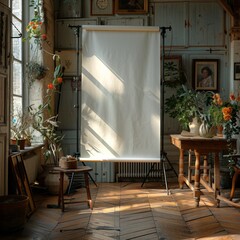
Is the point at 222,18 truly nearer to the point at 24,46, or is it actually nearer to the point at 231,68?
the point at 231,68

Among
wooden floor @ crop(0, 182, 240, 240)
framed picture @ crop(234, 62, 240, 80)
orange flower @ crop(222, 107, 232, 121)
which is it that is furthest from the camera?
framed picture @ crop(234, 62, 240, 80)

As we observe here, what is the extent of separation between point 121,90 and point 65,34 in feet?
5.93

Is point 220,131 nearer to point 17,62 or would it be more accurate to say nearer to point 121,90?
point 121,90

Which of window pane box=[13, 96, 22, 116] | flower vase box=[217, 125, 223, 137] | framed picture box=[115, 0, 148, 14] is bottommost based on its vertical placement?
flower vase box=[217, 125, 223, 137]

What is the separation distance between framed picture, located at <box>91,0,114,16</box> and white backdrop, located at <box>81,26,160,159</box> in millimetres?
1293

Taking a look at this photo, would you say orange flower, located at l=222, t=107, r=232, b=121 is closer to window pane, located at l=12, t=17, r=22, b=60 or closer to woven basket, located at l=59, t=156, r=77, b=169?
woven basket, located at l=59, t=156, r=77, b=169

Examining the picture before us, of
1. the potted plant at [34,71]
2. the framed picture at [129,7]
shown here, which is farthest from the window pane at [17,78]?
the framed picture at [129,7]

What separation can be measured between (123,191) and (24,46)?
249 centimetres

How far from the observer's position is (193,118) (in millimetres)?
4934

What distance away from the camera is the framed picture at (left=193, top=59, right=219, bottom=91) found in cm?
636

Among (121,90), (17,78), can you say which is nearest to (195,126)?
(121,90)

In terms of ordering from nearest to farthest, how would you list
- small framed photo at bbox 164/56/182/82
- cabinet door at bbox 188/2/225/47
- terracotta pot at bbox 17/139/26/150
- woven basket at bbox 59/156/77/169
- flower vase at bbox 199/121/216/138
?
Answer: 1. woven basket at bbox 59/156/77/169
2. flower vase at bbox 199/121/216/138
3. terracotta pot at bbox 17/139/26/150
4. small framed photo at bbox 164/56/182/82
5. cabinet door at bbox 188/2/225/47

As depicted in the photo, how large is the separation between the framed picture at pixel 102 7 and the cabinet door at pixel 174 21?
0.75 m

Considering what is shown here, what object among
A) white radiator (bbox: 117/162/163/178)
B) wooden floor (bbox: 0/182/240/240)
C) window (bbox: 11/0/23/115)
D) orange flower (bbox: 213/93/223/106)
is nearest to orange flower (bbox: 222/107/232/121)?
orange flower (bbox: 213/93/223/106)
